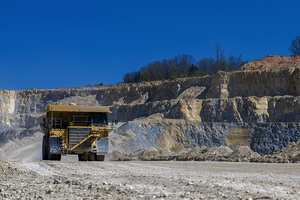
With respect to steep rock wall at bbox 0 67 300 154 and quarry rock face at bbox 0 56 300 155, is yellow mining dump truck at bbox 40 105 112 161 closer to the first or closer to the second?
quarry rock face at bbox 0 56 300 155

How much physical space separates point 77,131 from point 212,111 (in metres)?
32.0

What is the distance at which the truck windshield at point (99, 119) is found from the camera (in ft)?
72.7

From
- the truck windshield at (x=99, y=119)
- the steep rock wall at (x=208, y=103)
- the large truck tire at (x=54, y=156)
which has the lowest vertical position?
the large truck tire at (x=54, y=156)

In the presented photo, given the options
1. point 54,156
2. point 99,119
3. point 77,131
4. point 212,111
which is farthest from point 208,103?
point 77,131

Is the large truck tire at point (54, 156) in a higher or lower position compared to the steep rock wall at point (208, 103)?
lower

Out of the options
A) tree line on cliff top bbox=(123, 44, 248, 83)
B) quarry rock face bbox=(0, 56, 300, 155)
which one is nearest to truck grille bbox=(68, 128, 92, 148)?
quarry rock face bbox=(0, 56, 300, 155)

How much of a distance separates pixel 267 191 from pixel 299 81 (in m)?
48.7

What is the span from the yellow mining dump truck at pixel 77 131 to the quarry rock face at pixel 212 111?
41.7 ft

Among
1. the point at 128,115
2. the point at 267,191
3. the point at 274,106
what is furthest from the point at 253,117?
the point at 267,191

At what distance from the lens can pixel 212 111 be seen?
51.6 meters

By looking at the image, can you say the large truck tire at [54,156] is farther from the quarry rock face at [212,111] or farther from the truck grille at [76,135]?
the quarry rock face at [212,111]

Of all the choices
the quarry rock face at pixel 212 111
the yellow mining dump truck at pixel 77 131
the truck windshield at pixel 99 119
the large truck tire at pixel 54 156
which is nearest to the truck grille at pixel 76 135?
the yellow mining dump truck at pixel 77 131

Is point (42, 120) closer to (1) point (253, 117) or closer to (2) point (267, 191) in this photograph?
(2) point (267, 191)

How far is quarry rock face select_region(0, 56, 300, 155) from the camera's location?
40.9 m
